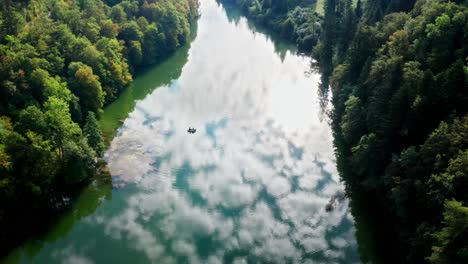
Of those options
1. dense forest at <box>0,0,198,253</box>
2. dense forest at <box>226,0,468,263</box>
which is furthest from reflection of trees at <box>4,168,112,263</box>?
dense forest at <box>226,0,468,263</box>

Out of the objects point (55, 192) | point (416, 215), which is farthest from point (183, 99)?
point (416, 215)

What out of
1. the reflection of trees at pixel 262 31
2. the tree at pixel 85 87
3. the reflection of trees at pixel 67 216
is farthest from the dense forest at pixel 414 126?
the reflection of trees at pixel 262 31

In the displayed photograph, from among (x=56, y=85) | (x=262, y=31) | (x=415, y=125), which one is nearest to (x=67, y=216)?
(x=56, y=85)

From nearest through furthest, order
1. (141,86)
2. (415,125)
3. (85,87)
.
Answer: (415,125)
(85,87)
(141,86)

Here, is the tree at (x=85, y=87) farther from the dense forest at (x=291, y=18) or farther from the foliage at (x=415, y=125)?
the dense forest at (x=291, y=18)

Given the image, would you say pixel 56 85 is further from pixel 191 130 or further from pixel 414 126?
pixel 414 126

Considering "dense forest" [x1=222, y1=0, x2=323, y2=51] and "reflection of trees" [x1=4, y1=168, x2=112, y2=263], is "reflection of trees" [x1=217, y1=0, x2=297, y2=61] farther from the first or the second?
"reflection of trees" [x1=4, y1=168, x2=112, y2=263]
